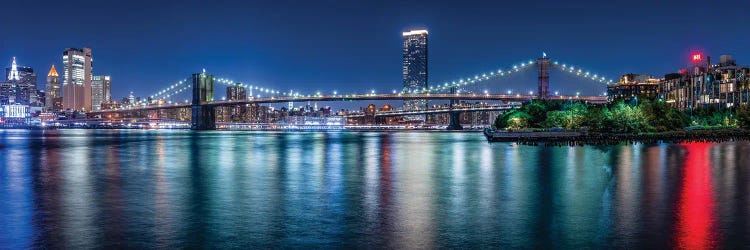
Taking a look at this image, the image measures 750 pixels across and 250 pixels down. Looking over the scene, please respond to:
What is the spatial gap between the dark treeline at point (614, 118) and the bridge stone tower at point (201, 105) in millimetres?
69057

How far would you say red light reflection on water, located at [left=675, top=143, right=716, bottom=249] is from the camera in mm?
12560

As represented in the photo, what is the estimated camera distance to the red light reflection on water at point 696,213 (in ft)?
41.2

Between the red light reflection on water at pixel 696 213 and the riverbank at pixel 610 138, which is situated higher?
the riverbank at pixel 610 138

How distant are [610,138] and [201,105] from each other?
9312 cm

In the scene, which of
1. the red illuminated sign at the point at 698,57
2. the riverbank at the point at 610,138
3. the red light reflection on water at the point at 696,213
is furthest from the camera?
the red illuminated sign at the point at 698,57

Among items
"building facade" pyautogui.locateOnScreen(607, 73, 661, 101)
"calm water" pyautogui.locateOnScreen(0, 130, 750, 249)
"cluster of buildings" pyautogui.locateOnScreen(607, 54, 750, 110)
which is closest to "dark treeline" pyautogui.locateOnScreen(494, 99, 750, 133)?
"cluster of buildings" pyautogui.locateOnScreen(607, 54, 750, 110)

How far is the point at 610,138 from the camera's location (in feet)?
209

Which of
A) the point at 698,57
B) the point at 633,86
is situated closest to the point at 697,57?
the point at 698,57

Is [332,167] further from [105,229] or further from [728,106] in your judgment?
[728,106]

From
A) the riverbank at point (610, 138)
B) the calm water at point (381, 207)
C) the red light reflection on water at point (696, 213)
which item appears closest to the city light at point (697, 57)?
the riverbank at point (610, 138)

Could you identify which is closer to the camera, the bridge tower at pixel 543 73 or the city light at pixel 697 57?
the bridge tower at pixel 543 73

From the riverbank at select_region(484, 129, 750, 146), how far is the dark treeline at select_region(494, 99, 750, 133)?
8.63ft

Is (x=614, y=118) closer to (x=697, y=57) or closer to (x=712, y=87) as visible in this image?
(x=712, y=87)

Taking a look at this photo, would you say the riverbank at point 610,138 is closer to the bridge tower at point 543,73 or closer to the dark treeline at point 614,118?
the dark treeline at point 614,118
